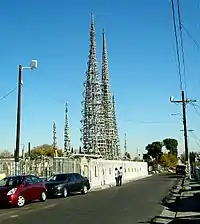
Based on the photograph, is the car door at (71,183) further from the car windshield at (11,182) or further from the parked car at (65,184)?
the car windshield at (11,182)

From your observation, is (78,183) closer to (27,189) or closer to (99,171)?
(27,189)

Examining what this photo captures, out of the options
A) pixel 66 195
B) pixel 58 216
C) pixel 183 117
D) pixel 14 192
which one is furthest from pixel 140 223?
pixel 183 117

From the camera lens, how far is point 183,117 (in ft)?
174

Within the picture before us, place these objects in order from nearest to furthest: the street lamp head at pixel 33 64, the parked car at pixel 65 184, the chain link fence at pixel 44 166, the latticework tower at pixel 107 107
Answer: the parked car at pixel 65 184
the street lamp head at pixel 33 64
the chain link fence at pixel 44 166
the latticework tower at pixel 107 107

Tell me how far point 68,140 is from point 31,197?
267 ft

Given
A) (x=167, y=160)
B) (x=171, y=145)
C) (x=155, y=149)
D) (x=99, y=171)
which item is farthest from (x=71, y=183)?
(x=171, y=145)

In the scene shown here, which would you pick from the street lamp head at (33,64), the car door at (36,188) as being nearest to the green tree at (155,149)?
the street lamp head at (33,64)

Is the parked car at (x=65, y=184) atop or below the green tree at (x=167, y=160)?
below

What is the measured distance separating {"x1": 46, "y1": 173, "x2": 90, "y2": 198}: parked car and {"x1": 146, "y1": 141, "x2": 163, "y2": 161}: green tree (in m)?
117

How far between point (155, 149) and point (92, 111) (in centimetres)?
5496

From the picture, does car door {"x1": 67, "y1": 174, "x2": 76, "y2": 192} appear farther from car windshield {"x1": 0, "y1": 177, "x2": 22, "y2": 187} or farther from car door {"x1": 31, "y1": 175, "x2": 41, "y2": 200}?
car windshield {"x1": 0, "y1": 177, "x2": 22, "y2": 187}

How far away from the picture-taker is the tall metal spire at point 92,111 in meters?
93.1

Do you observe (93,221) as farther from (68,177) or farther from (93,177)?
(93,177)

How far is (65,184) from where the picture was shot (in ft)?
95.4
